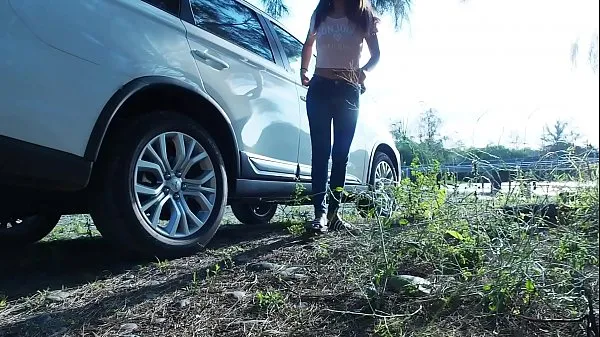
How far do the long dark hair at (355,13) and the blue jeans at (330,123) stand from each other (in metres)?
0.40

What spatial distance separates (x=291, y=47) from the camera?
185 inches

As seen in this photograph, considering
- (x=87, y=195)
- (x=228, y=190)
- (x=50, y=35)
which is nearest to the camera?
(x=50, y=35)

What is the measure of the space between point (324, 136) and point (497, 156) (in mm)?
1286

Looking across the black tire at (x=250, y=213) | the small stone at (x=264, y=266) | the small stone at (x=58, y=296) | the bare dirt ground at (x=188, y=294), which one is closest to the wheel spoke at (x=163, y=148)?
the bare dirt ground at (x=188, y=294)

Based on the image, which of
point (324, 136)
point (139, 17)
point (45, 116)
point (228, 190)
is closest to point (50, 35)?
point (45, 116)

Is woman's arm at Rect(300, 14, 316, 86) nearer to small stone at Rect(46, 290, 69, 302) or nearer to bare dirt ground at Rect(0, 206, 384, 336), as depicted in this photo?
bare dirt ground at Rect(0, 206, 384, 336)

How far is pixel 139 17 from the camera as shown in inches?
114

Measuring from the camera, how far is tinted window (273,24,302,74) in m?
4.54

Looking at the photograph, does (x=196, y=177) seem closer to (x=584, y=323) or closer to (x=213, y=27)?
(x=213, y=27)

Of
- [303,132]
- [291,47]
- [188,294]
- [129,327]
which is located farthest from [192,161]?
[291,47]

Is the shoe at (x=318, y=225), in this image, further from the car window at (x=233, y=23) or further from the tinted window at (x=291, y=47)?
the tinted window at (x=291, y=47)

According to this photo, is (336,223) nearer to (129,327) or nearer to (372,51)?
(372,51)

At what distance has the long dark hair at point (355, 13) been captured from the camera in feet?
11.7

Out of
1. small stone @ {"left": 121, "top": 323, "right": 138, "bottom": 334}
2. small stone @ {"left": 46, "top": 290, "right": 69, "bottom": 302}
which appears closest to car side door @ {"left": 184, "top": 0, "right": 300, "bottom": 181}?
small stone @ {"left": 46, "top": 290, "right": 69, "bottom": 302}
